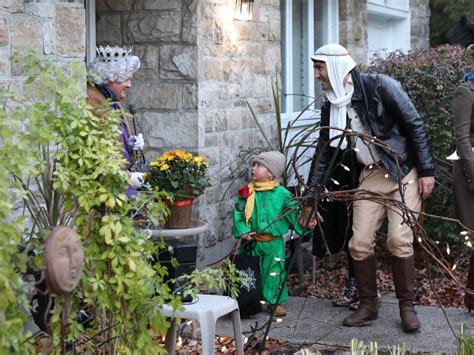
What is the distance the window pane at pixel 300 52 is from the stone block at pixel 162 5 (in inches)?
113

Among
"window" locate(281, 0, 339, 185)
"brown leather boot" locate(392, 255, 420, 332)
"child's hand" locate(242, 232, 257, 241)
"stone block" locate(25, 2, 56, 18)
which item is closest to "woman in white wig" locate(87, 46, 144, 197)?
"stone block" locate(25, 2, 56, 18)

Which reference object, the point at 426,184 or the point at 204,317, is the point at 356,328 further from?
the point at 204,317

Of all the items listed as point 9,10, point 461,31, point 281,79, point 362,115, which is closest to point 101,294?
point 9,10

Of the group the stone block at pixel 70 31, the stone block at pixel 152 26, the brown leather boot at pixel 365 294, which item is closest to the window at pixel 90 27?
the stone block at pixel 152 26

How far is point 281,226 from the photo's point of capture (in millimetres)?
7141

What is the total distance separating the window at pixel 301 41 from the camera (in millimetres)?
10227

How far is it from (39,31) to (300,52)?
5.27 m

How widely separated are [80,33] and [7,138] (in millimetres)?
2556

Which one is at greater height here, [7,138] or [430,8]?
[430,8]

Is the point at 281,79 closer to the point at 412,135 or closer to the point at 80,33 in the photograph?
the point at 412,135

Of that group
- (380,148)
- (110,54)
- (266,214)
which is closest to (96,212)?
(110,54)

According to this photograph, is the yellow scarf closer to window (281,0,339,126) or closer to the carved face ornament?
window (281,0,339,126)

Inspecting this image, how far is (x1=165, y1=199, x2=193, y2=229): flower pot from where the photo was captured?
6.28m

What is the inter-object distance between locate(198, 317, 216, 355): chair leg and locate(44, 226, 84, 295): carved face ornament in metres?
2.05
